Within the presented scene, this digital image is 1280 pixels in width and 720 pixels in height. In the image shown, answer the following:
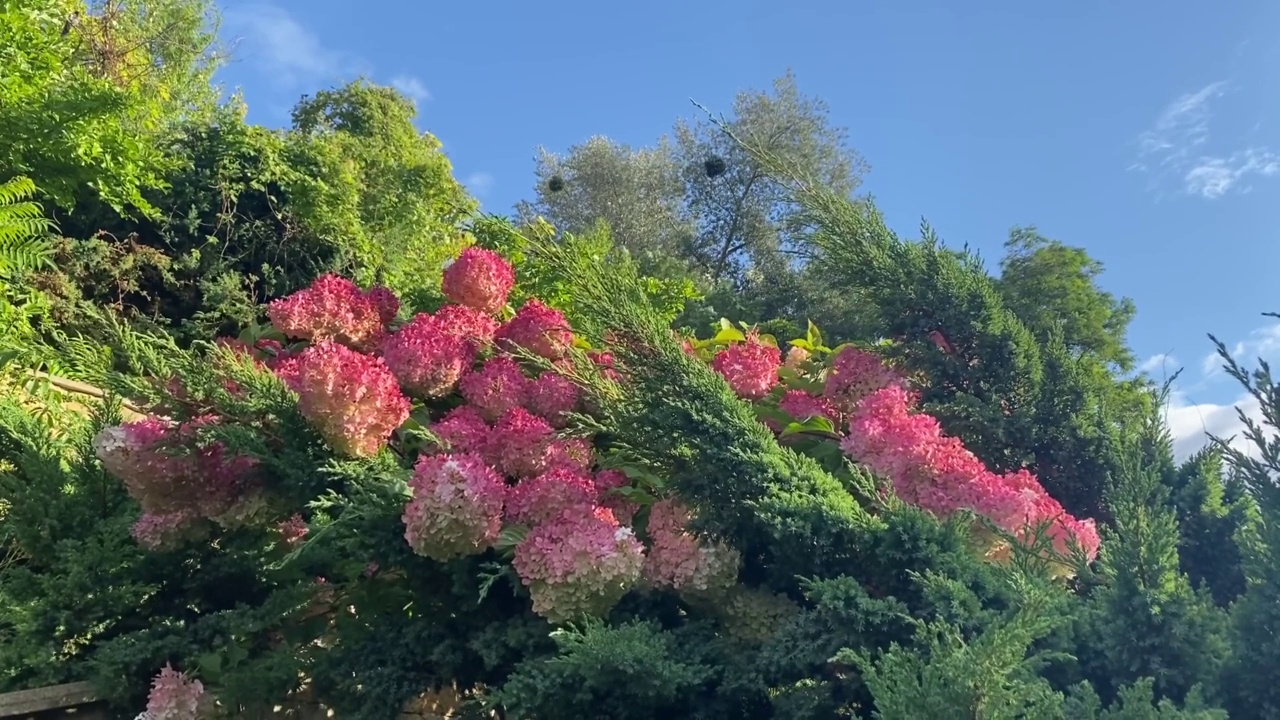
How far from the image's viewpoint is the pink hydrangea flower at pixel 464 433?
7.85 feet

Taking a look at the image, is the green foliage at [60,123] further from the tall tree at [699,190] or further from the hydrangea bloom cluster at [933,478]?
the tall tree at [699,190]

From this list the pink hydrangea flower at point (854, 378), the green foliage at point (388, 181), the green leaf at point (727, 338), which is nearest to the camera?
the pink hydrangea flower at point (854, 378)

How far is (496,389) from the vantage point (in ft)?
8.59

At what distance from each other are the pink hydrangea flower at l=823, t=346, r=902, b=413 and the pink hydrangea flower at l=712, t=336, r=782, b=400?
194 millimetres

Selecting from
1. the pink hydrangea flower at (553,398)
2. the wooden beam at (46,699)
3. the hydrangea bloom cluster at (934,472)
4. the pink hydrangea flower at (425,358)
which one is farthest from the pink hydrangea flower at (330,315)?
the hydrangea bloom cluster at (934,472)

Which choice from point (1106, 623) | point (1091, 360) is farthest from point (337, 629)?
point (1091, 360)

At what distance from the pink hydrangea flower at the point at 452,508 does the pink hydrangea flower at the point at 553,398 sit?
0.41 m

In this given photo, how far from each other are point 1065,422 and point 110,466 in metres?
2.54

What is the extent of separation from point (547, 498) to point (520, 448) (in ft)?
0.66

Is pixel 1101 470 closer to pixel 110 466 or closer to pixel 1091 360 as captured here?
pixel 1091 360

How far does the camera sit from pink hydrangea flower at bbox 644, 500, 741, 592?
2143 mm

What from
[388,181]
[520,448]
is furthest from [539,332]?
[388,181]

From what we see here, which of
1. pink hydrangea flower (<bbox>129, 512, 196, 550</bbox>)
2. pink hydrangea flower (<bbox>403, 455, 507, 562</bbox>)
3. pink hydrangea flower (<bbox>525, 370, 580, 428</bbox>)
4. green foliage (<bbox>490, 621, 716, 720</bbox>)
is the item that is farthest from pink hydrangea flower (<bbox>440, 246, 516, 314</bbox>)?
green foliage (<bbox>490, 621, 716, 720</bbox>)

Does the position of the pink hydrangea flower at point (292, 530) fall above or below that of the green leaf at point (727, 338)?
below
